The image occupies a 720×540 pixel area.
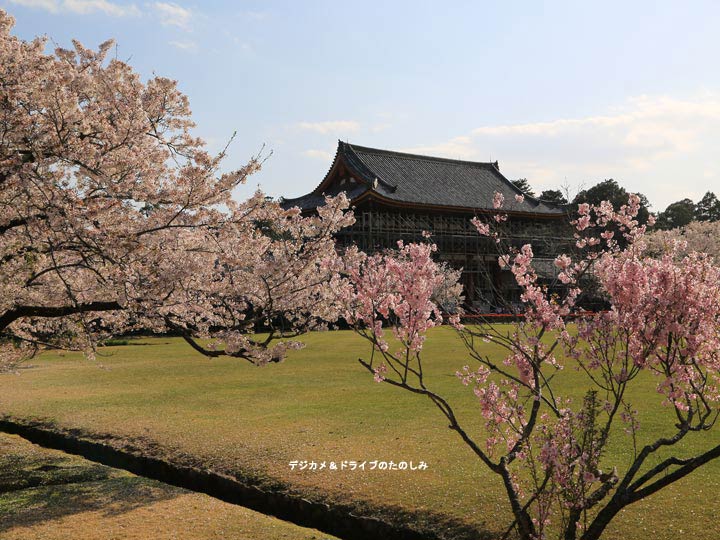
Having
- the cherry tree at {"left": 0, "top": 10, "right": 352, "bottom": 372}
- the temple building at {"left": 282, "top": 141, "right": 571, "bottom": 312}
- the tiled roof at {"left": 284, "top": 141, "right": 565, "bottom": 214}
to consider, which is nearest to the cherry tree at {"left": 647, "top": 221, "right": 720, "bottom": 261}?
the temple building at {"left": 282, "top": 141, "right": 571, "bottom": 312}

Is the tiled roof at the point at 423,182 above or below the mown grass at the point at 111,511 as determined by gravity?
above

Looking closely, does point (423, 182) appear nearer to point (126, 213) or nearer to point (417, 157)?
point (417, 157)

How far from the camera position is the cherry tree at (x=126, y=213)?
6.95m

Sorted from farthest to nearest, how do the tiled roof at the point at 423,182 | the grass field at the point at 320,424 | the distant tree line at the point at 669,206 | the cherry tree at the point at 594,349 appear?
1. the distant tree line at the point at 669,206
2. the tiled roof at the point at 423,182
3. the grass field at the point at 320,424
4. the cherry tree at the point at 594,349

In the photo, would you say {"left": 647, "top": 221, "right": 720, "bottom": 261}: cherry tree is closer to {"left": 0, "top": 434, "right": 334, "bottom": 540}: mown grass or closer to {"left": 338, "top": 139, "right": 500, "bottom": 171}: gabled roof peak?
{"left": 338, "top": 139, "right": 500, "bottom": 171}: gabled roof peak

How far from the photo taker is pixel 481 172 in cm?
6181

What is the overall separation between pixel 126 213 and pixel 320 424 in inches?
239

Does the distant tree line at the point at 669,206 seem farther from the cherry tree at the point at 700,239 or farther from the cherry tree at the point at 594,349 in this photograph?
the cherry tree at the point at 594,349

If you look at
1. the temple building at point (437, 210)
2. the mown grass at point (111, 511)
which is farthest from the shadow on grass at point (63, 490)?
the temple building at point (437, 210)

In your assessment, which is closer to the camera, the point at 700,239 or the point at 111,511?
the point at 111,511

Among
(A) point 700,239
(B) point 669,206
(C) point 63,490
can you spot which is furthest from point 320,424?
(B) point 669,206

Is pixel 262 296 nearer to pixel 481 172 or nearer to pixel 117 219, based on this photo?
pixel 117 219

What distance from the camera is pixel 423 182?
182ft

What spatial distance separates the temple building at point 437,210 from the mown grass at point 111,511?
38.8 meters
